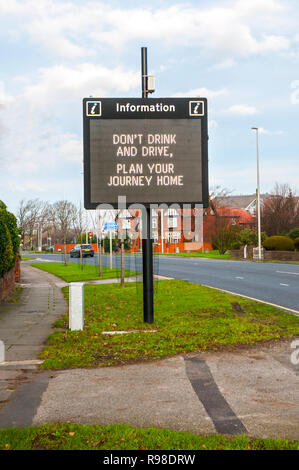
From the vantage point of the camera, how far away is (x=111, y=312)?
11.2 metres

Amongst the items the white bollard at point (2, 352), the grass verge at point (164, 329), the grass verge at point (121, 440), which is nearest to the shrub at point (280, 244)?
the grass verge at point (164, 329)

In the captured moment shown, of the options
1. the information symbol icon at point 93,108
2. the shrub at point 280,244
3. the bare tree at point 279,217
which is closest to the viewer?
the information symbol icon at point 93,108

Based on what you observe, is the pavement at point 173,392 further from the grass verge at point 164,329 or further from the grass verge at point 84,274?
the grass verge at point 84,274

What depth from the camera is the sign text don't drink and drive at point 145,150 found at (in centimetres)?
902

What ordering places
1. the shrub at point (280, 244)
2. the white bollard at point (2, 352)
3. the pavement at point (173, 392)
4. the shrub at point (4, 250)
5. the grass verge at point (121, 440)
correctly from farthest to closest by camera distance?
the shrub at point (280, 244), the shrub at point (4, 250), the white bollard at point (2, 352), the pavement at point (173, 392), the grass verge at point (121, 440)

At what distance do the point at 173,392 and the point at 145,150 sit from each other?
519 cm

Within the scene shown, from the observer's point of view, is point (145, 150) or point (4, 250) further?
point (4, 250)

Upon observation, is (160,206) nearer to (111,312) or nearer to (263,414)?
(111,312)

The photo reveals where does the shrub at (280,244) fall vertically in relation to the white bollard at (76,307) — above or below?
above

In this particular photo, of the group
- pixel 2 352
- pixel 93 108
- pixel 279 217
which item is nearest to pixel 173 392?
pixel 2 352

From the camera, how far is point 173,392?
17.0ft

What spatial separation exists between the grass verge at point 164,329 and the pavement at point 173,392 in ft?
1.06

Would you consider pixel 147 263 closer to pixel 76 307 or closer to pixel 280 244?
pixel 76 307
